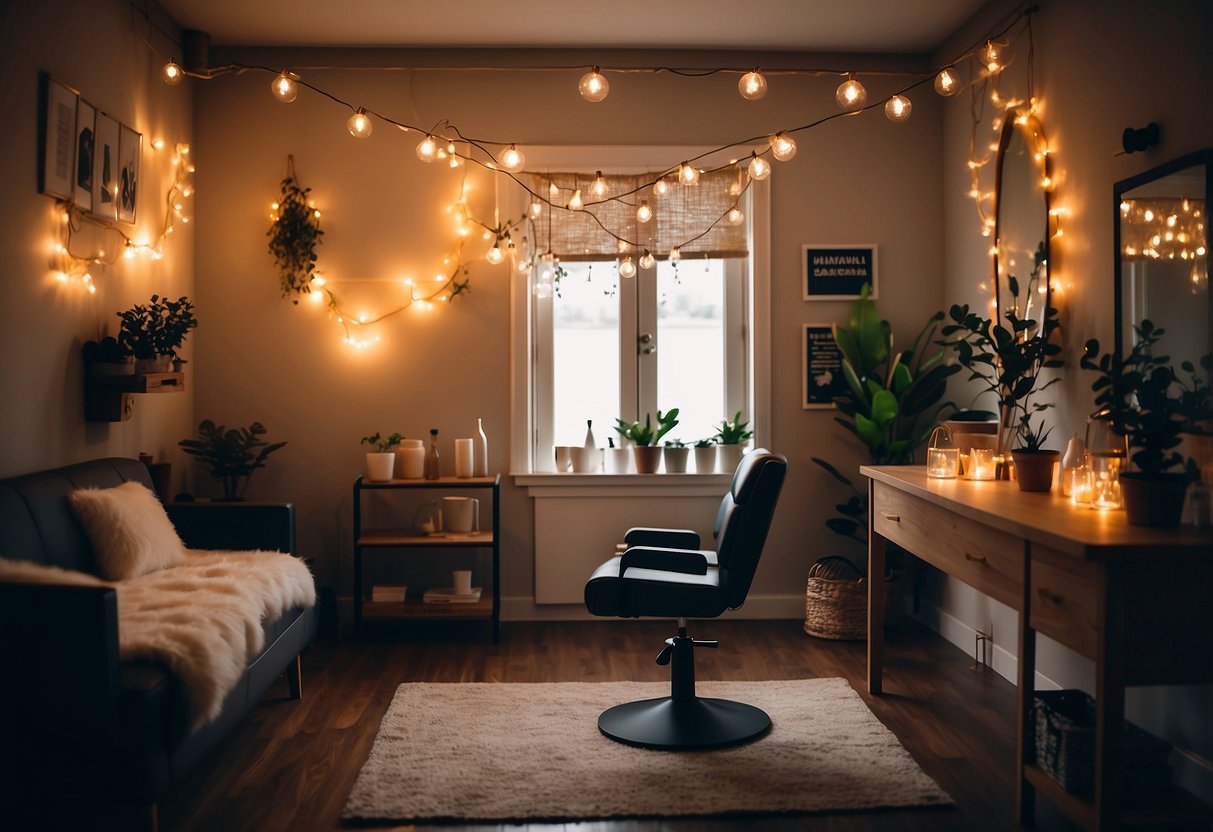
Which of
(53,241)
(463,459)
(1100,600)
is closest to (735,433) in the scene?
(463,459)

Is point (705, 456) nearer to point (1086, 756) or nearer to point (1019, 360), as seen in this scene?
point (1019, 360)

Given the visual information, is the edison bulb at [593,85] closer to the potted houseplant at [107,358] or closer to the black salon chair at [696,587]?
the black salon chair at [696,587]

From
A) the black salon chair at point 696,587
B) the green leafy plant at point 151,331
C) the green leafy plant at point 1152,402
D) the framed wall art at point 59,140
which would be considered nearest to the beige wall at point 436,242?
the green leafy plant at point 151,331

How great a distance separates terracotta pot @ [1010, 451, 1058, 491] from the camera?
307 centimetres

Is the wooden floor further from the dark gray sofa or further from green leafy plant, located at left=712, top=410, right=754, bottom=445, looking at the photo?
green leafy plant, located at left=712, top=410, right=754, bottom=445

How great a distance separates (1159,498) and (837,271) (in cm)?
269

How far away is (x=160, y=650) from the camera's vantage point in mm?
2502

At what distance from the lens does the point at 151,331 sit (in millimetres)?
3852

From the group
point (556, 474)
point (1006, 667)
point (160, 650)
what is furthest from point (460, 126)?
point (1006, 667)

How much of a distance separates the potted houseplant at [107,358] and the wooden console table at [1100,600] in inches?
118

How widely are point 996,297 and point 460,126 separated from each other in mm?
2603

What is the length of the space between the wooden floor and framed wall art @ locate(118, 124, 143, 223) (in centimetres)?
198

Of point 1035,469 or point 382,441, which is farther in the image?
point 382,441

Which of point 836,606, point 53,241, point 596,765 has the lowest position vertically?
point 596,765
